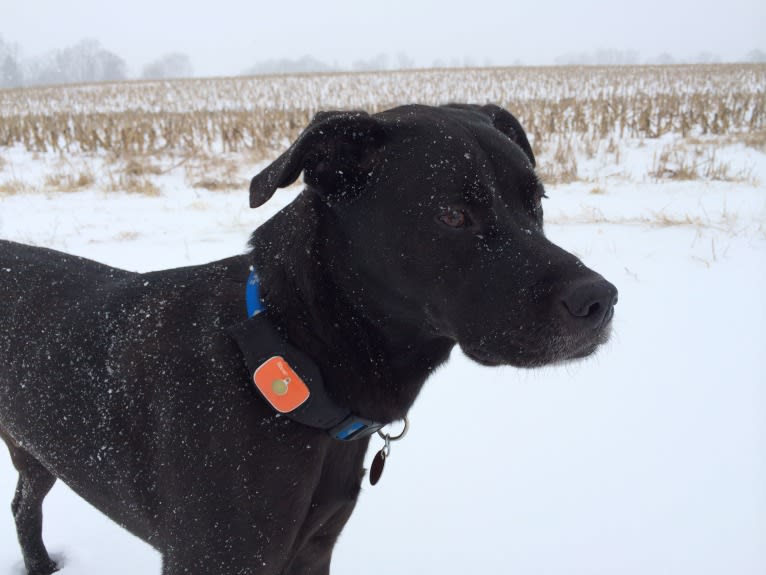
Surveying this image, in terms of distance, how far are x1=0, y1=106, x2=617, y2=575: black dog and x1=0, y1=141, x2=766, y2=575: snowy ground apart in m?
0.92

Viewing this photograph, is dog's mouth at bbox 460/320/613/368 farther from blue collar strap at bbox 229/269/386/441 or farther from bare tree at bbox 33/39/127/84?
bare tree at bbox 33/39/127/84

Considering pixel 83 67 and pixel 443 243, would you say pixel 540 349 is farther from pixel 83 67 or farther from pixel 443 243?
pixel 83 67

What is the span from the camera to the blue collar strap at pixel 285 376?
1.58 meters

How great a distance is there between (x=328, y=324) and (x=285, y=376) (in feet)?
0.65

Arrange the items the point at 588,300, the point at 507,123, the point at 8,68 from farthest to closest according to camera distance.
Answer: the point at 8,68 → the point at 507,123 → the point at 588,300

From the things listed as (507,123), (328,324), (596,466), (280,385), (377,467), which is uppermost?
(507,123)

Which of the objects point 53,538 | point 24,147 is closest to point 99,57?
point 24,147

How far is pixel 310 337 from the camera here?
167 cm

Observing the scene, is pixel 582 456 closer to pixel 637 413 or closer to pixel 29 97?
pixel 637 413

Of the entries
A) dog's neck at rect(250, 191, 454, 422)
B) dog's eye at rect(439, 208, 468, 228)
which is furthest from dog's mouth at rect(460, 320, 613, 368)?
dog's eye at rect(439, 208, 468, 228)

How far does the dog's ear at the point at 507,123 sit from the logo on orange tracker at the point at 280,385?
4.23 ft

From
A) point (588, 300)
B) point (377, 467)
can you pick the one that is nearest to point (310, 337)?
point (377, 467)

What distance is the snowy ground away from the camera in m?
Answer: 2.50

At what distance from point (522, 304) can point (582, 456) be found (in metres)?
1.73
